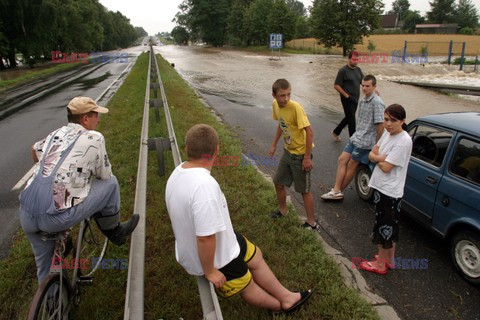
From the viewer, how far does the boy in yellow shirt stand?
387cm

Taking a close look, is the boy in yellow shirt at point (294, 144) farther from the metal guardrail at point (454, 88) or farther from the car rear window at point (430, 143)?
the metal guardrail at point (454, 88)

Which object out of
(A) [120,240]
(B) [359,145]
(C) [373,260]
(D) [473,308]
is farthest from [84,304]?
(B) [359,145]

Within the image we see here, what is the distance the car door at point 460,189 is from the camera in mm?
3371

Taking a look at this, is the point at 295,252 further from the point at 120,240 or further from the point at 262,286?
the point at 120,240

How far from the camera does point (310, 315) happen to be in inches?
116

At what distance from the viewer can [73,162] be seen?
2555mm

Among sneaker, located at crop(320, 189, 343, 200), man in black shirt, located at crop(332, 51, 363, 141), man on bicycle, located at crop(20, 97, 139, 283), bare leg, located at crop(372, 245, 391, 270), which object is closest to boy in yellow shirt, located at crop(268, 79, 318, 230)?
sneaker, located at crop(320, 189, 343, 200)

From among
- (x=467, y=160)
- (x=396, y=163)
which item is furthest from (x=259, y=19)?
(x=396, y=163)

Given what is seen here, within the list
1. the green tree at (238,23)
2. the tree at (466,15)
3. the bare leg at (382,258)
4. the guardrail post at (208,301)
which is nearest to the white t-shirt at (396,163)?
the bare leg at (382,258)

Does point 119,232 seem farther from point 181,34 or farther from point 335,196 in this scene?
point 181,34

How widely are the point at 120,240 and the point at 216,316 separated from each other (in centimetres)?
191

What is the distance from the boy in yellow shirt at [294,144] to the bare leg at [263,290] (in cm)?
162

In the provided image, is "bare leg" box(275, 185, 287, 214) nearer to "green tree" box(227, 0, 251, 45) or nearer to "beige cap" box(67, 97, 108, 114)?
"beige cap" box(67, 97, 108, 114)

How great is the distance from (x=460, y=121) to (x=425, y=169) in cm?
68
